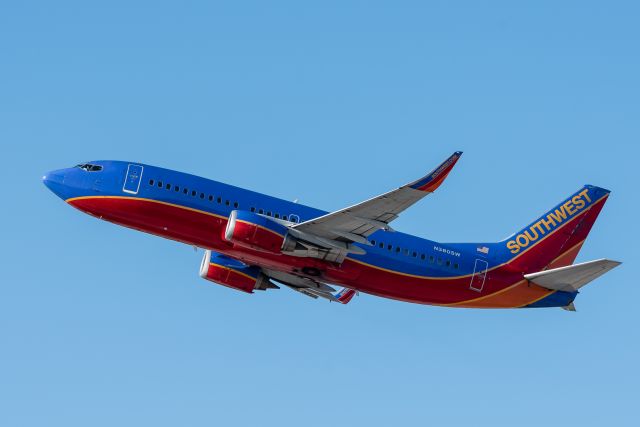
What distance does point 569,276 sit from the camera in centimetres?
6744

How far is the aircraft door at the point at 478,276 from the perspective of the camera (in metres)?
68.0

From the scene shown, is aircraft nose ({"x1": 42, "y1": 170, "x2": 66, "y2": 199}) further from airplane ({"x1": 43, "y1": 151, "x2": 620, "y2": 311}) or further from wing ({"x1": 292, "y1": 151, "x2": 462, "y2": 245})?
wing ({"x1": 292, "y1": 151, "x2": 462, "y2": 245})

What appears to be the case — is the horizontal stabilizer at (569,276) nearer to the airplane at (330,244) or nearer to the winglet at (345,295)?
the airplane at (330,244)

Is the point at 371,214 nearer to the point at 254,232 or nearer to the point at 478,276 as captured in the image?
the point at 254,232

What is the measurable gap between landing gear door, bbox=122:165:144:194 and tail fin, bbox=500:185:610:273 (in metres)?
23.6

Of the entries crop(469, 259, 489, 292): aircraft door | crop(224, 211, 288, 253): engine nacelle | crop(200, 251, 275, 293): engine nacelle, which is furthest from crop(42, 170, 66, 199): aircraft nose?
crop(469, 259, 489, 292): aircraft door

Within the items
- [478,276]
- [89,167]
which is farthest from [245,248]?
[478,276]

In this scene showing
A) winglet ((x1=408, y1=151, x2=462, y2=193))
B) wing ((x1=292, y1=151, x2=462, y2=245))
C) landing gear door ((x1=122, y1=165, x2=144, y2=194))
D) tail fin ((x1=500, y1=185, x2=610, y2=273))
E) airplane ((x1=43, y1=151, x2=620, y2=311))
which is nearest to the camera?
winglet ((x1=408, y1=151, x2=462, y2=193))

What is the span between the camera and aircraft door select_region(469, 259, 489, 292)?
6800 centimetres

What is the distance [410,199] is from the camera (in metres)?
58.1

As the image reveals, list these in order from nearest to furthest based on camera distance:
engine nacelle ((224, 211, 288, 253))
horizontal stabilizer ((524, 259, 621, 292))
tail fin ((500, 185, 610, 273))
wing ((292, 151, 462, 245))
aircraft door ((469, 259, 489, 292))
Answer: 1. wing ((292, 151, 462, 245))
2. engine nacelle ((224, 211, 288, 253))
3. horizontal stabilizer ((524, 259, 621, 292))
4. aircraft door ((469, 259, 489, 292))
5. tail fin ((500, 185, 610, 273))

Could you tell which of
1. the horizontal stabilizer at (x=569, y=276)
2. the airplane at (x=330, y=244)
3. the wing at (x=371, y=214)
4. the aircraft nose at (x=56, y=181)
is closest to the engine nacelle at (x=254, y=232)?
the airplane at (x=330, y=244)

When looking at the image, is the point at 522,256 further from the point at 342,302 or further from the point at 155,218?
the point at 155,218

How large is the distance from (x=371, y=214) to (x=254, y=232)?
6.55m
